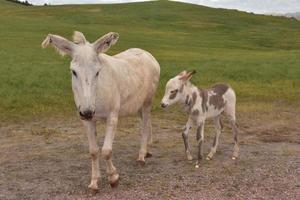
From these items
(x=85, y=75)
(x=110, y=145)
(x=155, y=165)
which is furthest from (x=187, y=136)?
(x=85, y=75)

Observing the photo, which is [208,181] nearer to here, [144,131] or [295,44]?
[144,131]

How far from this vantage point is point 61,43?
28.6 feet

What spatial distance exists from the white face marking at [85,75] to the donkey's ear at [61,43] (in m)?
0.15

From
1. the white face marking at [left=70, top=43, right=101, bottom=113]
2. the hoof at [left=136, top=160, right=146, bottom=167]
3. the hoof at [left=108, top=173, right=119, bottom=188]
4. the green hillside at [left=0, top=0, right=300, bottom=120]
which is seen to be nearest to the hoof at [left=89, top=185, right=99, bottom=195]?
the hoof at [left=108, top=173, right=119, bottom=188]

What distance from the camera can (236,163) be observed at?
37.6 ft

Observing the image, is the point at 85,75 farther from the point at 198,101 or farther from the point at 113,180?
the point at 198,101

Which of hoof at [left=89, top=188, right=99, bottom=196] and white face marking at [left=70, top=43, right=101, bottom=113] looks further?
hoof at [left=89, top=188, right=99, bottom=196]

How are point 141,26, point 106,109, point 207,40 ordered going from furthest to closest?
point 141,26 → point 207,40 → point 106,109

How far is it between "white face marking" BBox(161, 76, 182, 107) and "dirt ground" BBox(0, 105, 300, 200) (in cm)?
145

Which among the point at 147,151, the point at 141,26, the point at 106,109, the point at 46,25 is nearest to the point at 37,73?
the point at 147,151

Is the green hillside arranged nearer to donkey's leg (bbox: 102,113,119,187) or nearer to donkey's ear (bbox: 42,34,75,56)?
donkey's leg (bbox: 102,113,119,187)

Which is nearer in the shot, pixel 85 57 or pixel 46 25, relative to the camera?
pixel 85 57

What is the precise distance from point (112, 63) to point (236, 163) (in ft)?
12.2

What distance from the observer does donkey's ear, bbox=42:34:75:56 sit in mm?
8633
